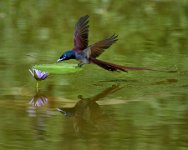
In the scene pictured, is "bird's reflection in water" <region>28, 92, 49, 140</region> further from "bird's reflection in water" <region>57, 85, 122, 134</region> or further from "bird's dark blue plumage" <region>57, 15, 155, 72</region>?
"bird's dark blue plumage" <region>57, 15, 155, 72</region>

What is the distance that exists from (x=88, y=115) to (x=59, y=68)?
0.63 m

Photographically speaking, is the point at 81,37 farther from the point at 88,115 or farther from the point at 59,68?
the point at 88,115

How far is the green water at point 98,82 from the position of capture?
2564mm

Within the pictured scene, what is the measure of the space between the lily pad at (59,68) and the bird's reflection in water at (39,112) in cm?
19

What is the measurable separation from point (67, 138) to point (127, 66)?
1.24m

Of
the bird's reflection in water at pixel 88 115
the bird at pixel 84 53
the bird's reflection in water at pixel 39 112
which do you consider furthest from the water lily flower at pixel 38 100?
the bird at pixel 84 53

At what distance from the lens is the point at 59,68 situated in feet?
11.3

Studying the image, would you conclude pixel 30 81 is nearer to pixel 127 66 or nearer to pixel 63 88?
pixel 63 88

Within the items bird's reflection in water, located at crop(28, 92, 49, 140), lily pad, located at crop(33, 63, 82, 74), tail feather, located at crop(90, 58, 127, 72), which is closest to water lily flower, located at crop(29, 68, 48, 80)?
lily pad, located at crop(33, 63, 82, 74)

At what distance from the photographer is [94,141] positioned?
2488 mm

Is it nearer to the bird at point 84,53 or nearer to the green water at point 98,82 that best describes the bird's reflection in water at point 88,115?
the green water at point 98,82

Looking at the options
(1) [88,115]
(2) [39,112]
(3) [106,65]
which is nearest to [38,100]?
(2) [39,112]

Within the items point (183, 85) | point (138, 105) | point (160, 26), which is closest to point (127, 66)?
point (183, 85)

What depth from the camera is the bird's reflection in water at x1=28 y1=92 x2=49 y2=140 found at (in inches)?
104
